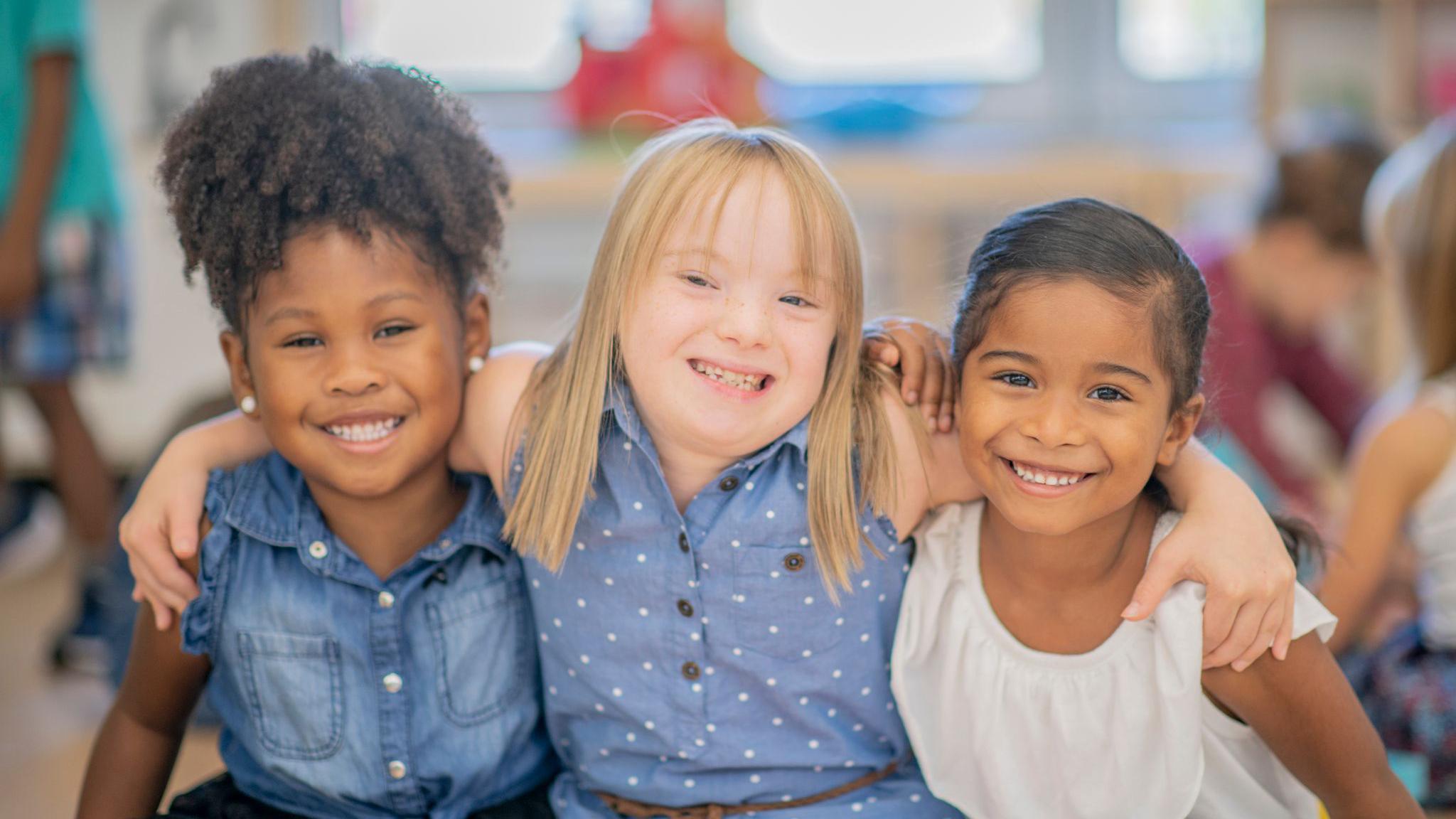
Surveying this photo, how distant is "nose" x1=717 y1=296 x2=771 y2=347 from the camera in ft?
3.63

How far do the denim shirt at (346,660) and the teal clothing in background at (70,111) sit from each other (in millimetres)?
1243

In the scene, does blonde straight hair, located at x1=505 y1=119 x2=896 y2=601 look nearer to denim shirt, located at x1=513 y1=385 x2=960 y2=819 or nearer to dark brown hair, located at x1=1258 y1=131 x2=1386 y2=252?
denim shirt, located at x1=513 y1=385 x2=960 y2=819

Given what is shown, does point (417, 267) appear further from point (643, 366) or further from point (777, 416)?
point (777, 416)

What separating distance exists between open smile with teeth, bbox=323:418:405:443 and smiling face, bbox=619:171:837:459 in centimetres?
24

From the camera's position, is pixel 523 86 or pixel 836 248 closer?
pixel 836 248

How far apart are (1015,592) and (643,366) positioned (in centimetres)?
39

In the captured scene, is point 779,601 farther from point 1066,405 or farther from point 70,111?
point 70,111

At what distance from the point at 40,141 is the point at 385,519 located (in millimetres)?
1275

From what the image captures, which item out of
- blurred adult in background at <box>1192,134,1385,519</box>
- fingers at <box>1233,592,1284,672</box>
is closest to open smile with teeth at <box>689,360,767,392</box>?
fingers at <box>1233,592,1284,672</box>

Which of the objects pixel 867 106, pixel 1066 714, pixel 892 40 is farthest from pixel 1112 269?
pixel 892 40

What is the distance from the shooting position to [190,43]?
330 cm

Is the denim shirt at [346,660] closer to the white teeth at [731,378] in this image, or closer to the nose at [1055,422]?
the white teeth at [731,378]

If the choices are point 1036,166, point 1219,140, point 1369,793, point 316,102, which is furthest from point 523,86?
point 1369,793

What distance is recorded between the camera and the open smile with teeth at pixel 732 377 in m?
1.14
